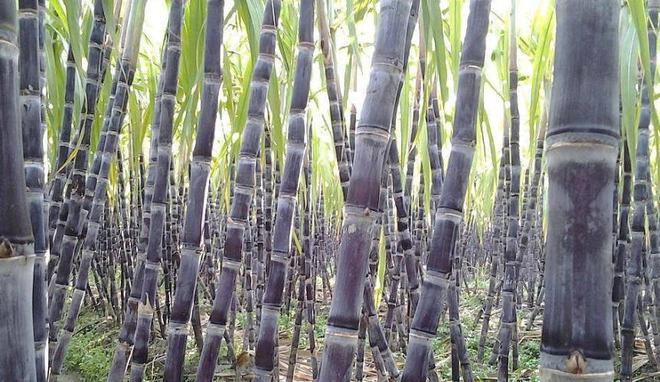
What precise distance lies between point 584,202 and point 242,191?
2.72 feet

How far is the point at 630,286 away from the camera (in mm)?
2270

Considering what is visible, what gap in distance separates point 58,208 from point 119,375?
596mm

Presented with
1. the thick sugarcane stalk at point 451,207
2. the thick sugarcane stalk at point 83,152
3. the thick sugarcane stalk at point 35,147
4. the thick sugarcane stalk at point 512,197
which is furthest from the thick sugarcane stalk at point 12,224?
the thick sugarcane stalk at point 512,197

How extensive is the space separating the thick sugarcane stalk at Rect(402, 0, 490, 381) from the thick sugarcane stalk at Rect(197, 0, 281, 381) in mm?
455

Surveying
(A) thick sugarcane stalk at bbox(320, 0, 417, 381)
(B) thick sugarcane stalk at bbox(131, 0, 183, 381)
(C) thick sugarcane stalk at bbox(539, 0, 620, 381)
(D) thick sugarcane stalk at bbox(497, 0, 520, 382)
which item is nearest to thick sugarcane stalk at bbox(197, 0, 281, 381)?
(B) thick sugarcane stalk at bbox(131, 0, 183, 381)

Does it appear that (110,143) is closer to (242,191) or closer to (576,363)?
(242,191)

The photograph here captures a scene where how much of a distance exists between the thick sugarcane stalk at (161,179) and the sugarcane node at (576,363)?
3.11ft

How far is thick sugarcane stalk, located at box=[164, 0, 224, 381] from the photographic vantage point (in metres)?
1.12

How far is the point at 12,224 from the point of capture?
0.63 metres

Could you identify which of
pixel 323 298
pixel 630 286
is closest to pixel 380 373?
pixel 630 286

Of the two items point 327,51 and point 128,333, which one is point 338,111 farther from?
point 128,333

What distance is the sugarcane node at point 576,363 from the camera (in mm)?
577

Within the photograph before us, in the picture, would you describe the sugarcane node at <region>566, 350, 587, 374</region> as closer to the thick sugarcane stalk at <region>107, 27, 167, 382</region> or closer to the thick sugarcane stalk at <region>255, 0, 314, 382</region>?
the thick sugarcane stalk at <region>255, 0, 314, 382</region>

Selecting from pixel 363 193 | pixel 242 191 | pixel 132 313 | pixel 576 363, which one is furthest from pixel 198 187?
pixel 576 363
